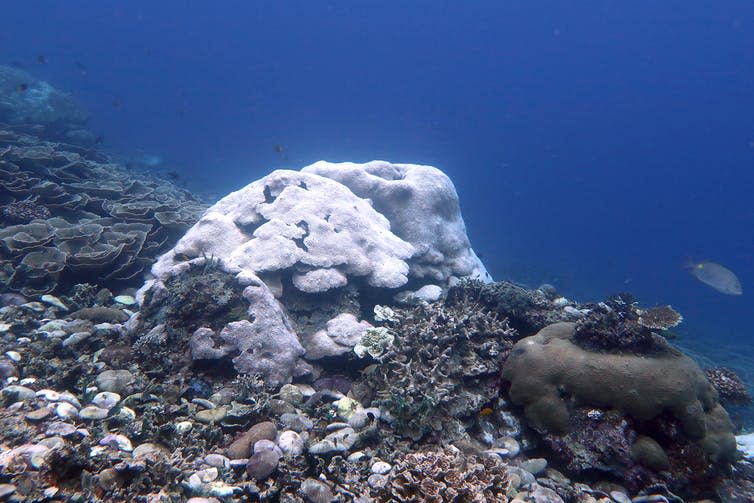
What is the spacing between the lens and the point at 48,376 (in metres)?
4.42

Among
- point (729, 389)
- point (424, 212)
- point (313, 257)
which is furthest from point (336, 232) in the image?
point (729, 389)

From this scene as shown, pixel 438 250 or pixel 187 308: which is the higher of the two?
pixel 438 250

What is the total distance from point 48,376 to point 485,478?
479cm

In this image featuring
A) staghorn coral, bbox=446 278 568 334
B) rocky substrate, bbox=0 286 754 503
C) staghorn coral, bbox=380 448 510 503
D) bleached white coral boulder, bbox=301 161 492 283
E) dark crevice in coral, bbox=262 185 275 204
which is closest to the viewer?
rocky substrate, bbox=0 286 754 503

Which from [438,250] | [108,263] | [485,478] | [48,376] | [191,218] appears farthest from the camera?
[191,218]

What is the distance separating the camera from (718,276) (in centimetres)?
1104

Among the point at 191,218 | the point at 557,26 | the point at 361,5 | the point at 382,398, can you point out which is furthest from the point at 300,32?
the point at 382,398

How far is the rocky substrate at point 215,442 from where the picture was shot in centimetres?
308

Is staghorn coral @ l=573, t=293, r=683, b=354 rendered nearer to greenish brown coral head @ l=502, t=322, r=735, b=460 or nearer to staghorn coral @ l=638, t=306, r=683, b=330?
staghorn coral @ l=638, t=306, r=683, b=330

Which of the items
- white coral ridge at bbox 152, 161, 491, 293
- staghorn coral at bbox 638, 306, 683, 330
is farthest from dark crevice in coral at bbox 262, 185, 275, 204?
staghorn coral at bbox 638, 306, 683, 330

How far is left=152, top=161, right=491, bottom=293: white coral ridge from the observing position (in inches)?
265

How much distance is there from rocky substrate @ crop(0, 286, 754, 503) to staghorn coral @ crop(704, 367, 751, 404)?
1.73m

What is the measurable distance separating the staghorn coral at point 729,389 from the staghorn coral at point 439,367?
407 centimetres

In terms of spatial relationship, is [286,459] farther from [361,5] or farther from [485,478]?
[361,5]
